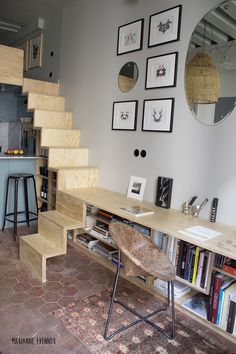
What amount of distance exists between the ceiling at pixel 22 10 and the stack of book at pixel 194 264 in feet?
12.0

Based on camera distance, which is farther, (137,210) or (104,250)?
(104,250)

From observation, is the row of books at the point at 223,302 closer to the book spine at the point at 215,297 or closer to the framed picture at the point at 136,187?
the book spine at the point at 215,297

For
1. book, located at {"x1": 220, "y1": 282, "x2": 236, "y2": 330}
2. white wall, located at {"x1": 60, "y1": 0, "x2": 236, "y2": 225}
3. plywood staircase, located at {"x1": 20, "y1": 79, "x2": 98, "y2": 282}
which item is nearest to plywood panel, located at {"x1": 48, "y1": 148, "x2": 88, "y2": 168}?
plywood staircase, located at {"x1": 20, "y1": 79, "x2": 98, "y2": 282}

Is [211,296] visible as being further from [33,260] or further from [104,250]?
[33,260]

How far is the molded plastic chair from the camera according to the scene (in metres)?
1.80

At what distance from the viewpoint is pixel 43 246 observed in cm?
284

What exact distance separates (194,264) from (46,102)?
9.81 feet

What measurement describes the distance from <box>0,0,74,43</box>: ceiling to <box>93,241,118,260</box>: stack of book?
3.30m

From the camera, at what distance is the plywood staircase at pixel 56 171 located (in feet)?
9.27

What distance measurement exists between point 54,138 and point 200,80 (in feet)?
6.56

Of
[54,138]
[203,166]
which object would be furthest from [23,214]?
[203,166]

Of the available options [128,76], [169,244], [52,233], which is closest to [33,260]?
[52,233]

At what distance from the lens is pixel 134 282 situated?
8.80 ft

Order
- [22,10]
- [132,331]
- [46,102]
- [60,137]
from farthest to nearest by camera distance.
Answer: [22,10]
[46,102]
[60,137]
[132,331]
